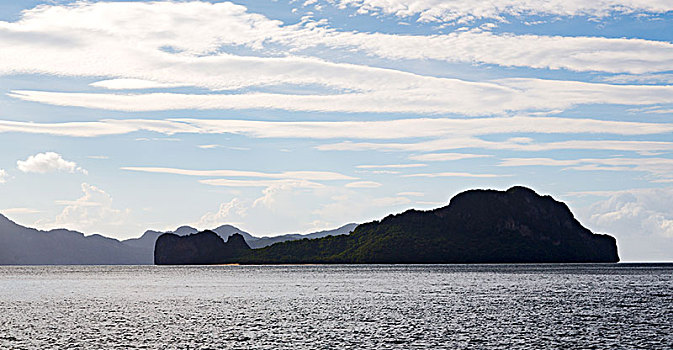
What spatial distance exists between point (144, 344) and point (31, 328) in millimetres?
24823

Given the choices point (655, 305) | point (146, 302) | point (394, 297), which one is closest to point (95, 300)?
point (146, 302)

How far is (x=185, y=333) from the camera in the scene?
88.2 metres

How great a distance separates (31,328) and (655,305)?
91.5 meters

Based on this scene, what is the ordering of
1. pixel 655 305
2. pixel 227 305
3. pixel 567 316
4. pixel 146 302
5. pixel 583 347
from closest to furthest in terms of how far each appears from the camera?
pixel 583 347, pixel 567 316, pixel 655 305, pixel 227 305, pixel 146 302

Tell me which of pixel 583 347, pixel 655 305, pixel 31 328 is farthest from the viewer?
pixel 655 305

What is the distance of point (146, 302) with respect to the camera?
5758 inches

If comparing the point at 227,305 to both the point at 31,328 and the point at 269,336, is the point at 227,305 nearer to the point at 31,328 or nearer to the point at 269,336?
the point at 31,328

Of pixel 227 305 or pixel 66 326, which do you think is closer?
pixel 66 326

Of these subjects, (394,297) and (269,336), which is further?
(394,297)

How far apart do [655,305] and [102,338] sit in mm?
85297

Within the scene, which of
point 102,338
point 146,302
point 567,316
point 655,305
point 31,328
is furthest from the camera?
point 146,302

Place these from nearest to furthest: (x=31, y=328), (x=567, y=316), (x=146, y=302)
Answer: (x=31, y=328), (x=567, y=316), (x=146, y=302)

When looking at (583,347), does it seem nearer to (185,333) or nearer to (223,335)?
(223,335)

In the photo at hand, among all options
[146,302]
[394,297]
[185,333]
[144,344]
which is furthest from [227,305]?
[144,344]
